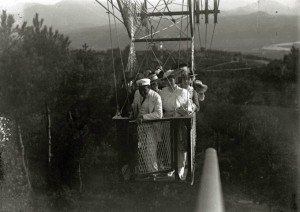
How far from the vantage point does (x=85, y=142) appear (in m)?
36.7

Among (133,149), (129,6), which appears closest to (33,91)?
(129,6)

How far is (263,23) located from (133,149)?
84.6 meters

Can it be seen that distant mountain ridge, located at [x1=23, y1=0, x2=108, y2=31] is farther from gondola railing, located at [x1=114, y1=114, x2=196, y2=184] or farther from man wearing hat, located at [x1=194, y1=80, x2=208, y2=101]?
gondola railing, located at [x1=114, y1=114, x2=196, y2=184]

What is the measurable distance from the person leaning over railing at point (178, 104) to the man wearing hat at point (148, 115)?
1.52ft

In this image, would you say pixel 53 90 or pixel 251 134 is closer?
pixel 53 90

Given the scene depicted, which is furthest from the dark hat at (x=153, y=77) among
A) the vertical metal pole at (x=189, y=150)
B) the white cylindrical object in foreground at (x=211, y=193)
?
the white cylindrical object in foreground at (x=211, y=193)

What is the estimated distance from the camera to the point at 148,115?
6625 millimetres

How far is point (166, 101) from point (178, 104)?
18cm

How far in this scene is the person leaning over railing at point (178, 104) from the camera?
7129mm

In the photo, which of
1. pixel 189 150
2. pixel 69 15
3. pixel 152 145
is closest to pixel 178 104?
pixel 189 150

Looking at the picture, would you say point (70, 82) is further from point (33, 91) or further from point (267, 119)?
point (267, 119)

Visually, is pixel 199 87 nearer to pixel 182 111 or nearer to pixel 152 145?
pixel 182 111

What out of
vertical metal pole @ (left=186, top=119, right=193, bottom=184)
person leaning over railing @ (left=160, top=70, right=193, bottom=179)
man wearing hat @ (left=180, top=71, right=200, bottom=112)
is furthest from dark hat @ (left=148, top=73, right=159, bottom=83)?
vertical metal pole @ (left=186, top=119, right=193, bottom=184)

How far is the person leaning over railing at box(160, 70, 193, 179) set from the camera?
713cm
